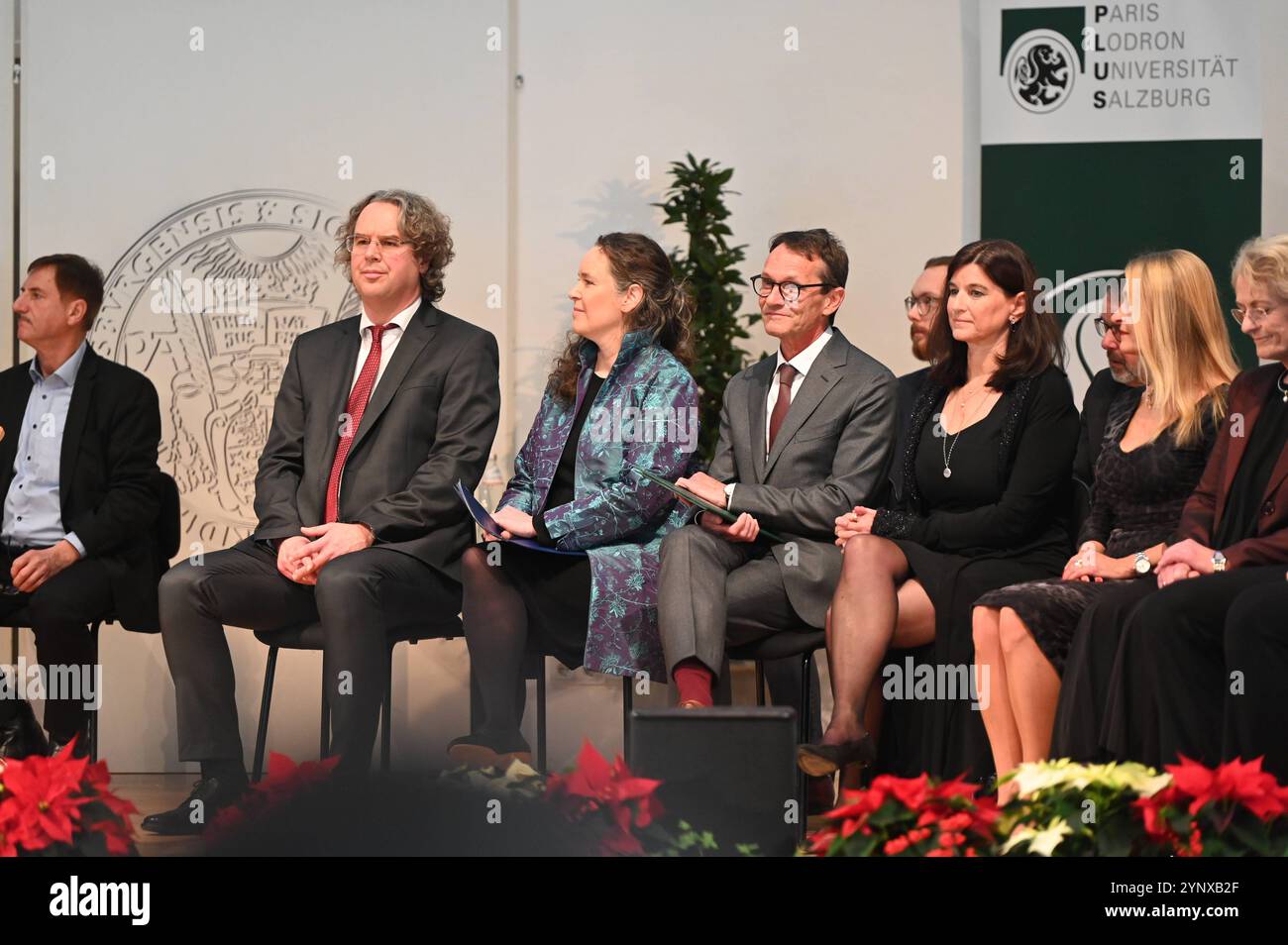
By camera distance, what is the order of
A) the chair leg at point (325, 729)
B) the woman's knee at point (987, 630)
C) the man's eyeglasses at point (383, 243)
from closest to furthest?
1. the woman's knee at point (987, 630)
2. the chair leg at point (325, 729)
3. the man's eyeglasses at point (383, 243)

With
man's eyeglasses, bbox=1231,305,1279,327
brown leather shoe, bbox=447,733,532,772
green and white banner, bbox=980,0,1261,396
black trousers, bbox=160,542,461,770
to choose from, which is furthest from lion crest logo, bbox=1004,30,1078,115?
brown leather shoe, bbox=447,733,532,772

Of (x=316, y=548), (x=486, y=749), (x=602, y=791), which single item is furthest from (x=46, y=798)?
(x=316, y=548)

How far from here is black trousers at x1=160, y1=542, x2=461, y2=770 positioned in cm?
373

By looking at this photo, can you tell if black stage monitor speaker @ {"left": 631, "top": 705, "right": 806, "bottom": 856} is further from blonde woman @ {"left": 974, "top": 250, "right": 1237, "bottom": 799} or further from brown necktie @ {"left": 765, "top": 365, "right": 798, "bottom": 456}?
brown necktie @ {"left": 765, "top": 365, "right": 798, "bottom": 456}

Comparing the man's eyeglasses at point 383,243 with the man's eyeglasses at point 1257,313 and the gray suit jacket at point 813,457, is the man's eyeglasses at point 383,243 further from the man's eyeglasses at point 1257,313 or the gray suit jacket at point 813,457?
the man's eyeglasses at point 1257,313

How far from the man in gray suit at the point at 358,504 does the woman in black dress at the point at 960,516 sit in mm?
1082

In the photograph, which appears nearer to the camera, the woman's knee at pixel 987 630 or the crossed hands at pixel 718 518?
the woman's knee at pixel 987 630

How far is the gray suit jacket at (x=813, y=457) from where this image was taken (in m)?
3.85

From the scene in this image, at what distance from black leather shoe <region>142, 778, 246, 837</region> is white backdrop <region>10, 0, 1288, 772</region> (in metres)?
1.62

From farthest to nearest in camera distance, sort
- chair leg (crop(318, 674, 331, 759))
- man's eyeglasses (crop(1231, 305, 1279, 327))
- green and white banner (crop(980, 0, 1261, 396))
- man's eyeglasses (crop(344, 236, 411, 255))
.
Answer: green and white banner (crop(980, 0, 1261, 396)) < man's eyeglasses (crop(344, 236, 411, 255)) < chair leg (crop(318, 674, 331, 759)) < man's eyeglasses (crop(1231, 305, 1279, 327))

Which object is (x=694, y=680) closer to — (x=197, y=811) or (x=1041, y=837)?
(x=197, y=811)

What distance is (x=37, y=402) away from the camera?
4.64 metres

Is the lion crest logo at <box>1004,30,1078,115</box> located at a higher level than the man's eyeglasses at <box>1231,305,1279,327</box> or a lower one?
higher

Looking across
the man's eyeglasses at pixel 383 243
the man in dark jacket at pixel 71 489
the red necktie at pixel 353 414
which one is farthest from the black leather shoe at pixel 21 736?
the man's eyeglasses at pixel 383 243
